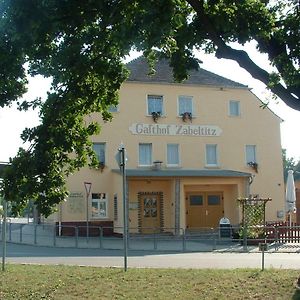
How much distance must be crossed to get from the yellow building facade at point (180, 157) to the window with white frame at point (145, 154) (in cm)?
6

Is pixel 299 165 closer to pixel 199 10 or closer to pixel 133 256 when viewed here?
pixel 133 256

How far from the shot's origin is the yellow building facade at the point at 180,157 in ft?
114

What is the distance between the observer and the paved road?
55.4 feet

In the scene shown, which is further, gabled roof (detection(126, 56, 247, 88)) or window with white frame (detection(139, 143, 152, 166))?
gabled roof (detection(126, 56, 247, 88))

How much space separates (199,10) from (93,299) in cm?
573

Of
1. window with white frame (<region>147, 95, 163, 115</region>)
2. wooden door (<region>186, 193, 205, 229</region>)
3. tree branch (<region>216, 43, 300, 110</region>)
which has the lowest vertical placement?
wooden door (<region>186, 193, 205, 229</region>)

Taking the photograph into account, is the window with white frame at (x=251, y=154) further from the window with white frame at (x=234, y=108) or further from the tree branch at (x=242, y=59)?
the tree branch at (x=242, y=59)

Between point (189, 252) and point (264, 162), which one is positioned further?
point (264, 162)

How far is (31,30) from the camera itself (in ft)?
28.8

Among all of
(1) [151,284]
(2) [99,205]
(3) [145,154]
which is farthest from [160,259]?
(3) [145,154]

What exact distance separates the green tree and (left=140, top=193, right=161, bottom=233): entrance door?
74.4 feet

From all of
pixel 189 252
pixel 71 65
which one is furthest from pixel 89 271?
pixel 189 252

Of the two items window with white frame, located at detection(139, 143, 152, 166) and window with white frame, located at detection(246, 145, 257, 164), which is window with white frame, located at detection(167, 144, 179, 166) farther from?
window with white frame, located at detection(246, 145, 257, 164)

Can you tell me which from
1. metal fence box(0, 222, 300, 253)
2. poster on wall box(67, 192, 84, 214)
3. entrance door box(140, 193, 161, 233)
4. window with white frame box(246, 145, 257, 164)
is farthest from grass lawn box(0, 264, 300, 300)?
window with white frame box(246, 145, 257, 164)
